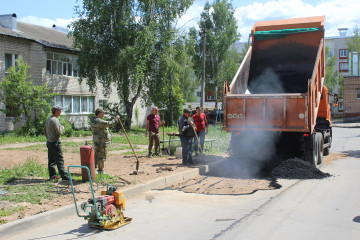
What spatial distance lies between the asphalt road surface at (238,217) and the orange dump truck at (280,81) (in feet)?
7.50

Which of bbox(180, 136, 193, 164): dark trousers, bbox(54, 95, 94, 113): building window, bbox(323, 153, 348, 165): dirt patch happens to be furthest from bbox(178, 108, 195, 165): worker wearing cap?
bbox(54, 95, 94, 113): building window

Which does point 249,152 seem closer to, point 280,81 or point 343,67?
point 280,81

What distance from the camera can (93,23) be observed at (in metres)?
23.9

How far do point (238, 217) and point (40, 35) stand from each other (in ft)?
79.0

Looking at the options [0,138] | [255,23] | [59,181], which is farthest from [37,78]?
[59,181]

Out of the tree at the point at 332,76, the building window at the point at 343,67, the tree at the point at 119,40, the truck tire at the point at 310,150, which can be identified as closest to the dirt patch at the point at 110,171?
the truck tire at the point at 310,150

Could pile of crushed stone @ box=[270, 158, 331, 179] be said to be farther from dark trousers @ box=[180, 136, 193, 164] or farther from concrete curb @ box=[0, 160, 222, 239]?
concrete curb @ box=[0, 160, 222, 239]

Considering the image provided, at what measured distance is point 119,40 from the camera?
24281 mm

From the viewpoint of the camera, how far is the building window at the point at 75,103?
1013 inches

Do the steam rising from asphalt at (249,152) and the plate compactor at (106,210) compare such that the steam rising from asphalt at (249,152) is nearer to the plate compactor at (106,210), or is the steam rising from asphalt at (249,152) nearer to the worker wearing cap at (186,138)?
the worker wearing cap at (186,138)

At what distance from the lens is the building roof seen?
74.9ft

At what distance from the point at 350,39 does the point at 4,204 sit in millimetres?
60929

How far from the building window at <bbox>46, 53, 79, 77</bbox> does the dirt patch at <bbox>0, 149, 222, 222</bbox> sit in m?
13.6

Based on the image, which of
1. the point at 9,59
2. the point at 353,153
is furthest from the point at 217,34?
the point at 353,153
